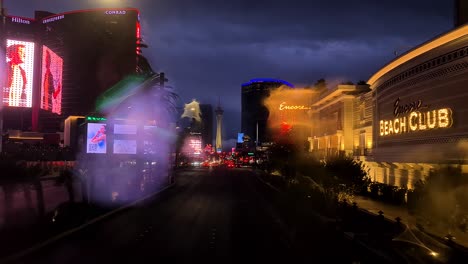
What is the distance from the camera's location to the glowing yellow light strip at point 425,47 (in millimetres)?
22452

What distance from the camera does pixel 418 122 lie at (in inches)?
1097

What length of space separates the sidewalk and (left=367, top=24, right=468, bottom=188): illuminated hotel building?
107 inches

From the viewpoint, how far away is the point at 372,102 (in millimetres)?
40031

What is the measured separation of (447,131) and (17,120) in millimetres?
109633

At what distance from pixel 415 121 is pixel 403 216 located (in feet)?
30.1

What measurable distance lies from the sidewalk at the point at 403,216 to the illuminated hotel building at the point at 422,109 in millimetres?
2712

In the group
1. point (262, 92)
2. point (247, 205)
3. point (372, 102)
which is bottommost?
point (247, 205)

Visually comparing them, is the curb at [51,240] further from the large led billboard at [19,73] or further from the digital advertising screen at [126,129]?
the large led billboard at [19,73]

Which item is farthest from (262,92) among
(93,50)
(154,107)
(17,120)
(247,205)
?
(247,205)

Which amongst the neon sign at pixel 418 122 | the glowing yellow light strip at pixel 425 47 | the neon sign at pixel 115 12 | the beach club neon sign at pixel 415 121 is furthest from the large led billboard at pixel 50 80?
the neon sign at pixel 115 12

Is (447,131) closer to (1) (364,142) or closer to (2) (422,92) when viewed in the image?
(2) (422,92)

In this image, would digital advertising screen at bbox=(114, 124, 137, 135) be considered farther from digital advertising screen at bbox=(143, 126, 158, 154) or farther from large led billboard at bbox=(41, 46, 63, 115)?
large led billboard at bbox=(41, 46, 63, 115)

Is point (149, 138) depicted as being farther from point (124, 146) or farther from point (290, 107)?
point (290, 107)

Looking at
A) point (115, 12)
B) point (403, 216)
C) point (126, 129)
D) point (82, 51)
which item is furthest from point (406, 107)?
point (82, 51)
